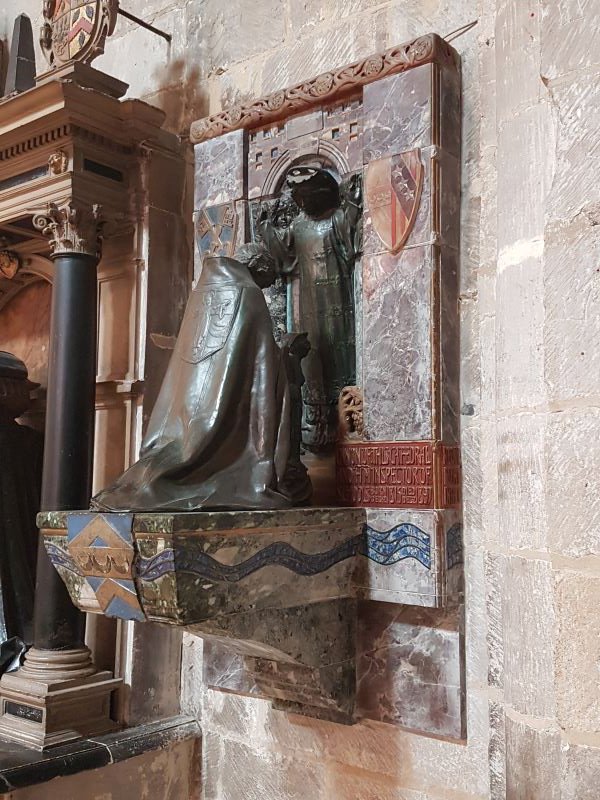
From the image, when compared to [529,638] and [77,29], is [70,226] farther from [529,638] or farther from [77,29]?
[529,638]

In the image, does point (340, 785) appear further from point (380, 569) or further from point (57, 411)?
point (57, 411)

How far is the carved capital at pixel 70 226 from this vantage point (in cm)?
318

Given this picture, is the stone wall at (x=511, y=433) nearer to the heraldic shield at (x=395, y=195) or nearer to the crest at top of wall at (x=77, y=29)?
the heraldic shield at (x=395, y=195)

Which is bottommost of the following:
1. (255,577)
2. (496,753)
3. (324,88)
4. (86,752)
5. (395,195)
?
(86,752)

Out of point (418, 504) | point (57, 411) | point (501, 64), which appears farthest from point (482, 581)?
point (57, 411)

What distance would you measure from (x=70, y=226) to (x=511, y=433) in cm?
193

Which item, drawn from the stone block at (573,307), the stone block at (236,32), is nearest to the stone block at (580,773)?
the stone block at (573,307)

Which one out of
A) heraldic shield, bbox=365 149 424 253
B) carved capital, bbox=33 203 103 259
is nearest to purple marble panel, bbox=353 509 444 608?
heraldic shield, bbox=365 149 424 253

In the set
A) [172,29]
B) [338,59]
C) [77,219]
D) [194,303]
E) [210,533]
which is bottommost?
[210,533]

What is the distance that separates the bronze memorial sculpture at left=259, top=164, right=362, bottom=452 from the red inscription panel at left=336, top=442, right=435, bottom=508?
18 cm

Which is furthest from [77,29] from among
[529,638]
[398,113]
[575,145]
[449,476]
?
[529,638]

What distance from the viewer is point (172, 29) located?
3.69 metres

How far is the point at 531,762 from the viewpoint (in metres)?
1.77

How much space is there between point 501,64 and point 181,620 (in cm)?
156
